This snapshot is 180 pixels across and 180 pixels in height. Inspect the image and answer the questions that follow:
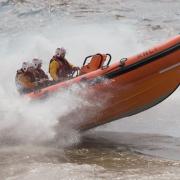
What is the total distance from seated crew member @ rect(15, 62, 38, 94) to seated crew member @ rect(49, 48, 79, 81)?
13.7 inches

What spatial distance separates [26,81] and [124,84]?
62.3 inches

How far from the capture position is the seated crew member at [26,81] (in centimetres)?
801

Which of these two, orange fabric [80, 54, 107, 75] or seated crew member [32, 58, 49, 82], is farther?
seated crew member [32, 58, 49, 82]

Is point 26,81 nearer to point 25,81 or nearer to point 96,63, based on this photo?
point 25,81

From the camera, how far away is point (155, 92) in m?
7.88

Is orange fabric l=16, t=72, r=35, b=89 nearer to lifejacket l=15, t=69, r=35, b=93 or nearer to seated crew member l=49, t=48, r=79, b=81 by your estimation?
lifejacket l=15, t=69, r=35, b=93

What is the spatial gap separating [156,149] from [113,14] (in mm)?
14983

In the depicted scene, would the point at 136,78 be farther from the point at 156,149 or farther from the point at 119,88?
the point at 156,149

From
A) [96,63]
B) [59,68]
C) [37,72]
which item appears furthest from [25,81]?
[96,63]

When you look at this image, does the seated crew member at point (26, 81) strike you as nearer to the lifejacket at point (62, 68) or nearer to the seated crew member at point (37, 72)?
the seated crew member at point (37, 72)

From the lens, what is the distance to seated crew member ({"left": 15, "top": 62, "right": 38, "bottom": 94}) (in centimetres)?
801

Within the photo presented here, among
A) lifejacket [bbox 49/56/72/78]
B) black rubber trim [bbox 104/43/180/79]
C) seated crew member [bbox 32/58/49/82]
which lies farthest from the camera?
lifejacket [bbox 49/56/72/78]

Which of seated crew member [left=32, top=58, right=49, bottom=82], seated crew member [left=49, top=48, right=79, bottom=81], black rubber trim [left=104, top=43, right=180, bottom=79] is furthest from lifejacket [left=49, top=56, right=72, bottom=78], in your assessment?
black rubber trim [left=104, top=43, right=180, bottom=79]

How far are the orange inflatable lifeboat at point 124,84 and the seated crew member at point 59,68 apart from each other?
1.60 ft
